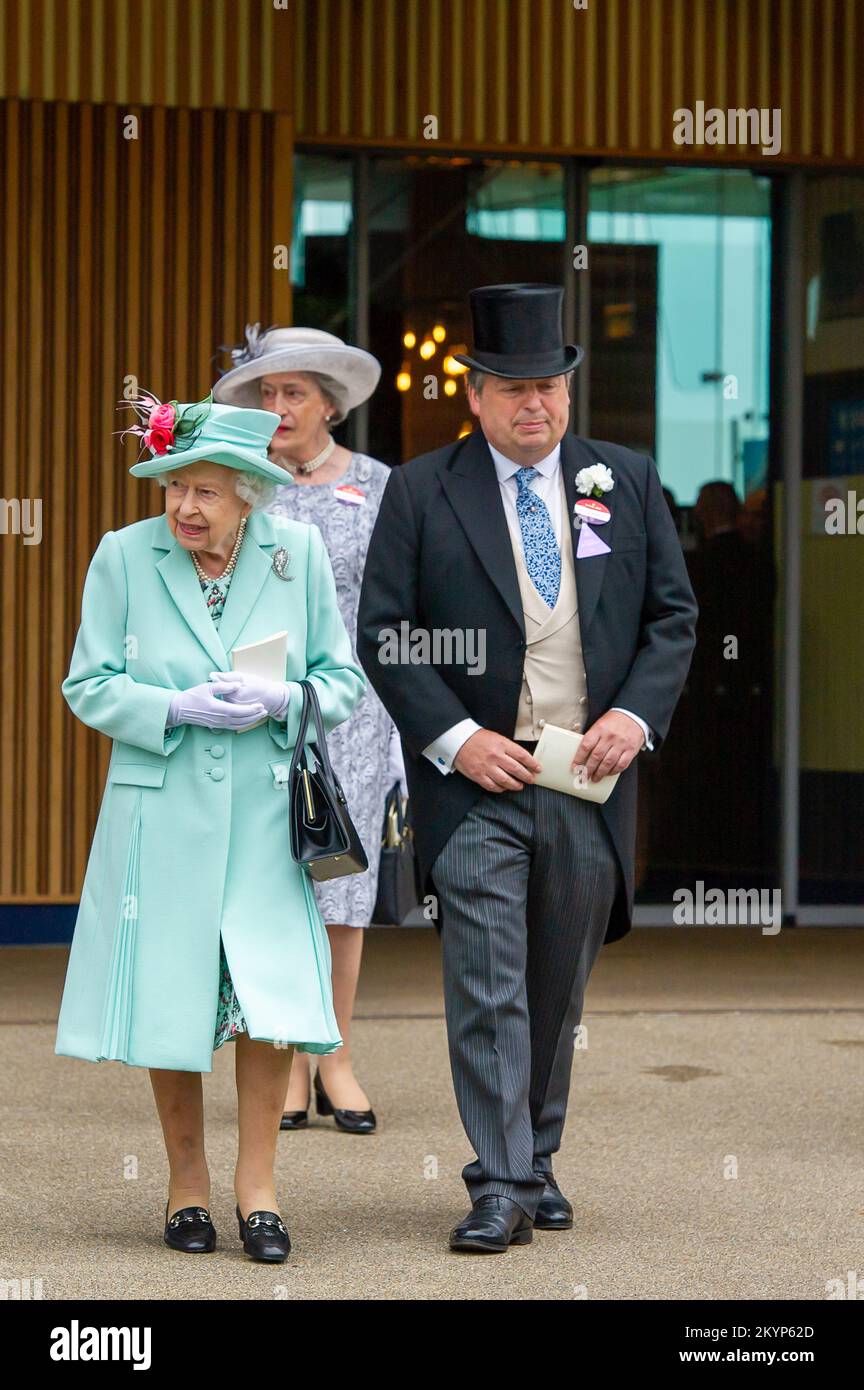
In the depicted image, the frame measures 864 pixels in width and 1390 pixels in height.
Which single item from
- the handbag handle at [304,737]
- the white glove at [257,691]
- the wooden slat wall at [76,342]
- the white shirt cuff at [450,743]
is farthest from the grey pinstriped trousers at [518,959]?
the wooden slat wall at [76,342]

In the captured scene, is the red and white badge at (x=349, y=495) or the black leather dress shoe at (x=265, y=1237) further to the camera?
the red and white badge at (x=349, y=495)

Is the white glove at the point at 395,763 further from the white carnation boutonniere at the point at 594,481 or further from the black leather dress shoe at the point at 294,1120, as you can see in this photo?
the white carnation boutonniere at the point at 594,481

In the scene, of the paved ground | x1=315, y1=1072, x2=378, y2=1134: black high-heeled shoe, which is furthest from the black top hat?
x1=315, y1=1072, x2=378, y2=1134: black high-heeled shoe

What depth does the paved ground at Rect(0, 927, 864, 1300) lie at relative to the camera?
4117 mm

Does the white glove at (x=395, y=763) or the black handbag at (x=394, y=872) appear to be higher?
the white glove at (x=395, y=763)

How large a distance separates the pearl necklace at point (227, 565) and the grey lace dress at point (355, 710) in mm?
1208

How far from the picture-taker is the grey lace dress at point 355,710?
5.65m

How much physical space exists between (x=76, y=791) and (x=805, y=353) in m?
3.68

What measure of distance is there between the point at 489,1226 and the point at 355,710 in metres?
1.73

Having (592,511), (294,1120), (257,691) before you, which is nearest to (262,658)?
(257,691)

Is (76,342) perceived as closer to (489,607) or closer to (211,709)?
(489,607)

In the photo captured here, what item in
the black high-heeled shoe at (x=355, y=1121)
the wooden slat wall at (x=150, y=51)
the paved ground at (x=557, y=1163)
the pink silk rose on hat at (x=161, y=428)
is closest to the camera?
the paved ground at (x=557, y=1163)

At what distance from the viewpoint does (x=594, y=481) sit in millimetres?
4523
